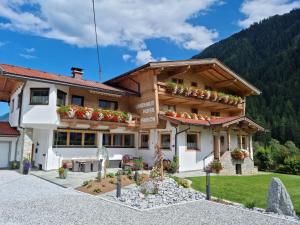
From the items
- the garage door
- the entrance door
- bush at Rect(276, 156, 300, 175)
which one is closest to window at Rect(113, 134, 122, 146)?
the garage door

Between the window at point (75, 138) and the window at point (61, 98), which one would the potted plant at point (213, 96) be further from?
the window at point (61, 98)

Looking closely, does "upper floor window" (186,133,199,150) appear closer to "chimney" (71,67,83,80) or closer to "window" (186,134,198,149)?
"window" (186,134,198,149)

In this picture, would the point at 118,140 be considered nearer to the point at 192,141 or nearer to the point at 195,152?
the point at 192,141

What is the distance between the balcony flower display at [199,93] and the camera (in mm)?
22422

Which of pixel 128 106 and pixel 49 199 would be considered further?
pixel 128 106

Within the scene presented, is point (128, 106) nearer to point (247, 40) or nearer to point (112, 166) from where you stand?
point (112, 166)

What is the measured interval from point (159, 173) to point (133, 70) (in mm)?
11582

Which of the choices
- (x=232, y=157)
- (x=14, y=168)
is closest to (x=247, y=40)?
(x=232, y=157)

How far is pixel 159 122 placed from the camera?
2172 cm

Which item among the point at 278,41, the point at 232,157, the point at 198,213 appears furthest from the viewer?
the point at 278,41

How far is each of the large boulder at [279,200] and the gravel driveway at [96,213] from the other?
731 millimetres

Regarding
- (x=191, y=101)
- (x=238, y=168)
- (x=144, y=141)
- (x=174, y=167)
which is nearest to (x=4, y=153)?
(x=144, y=141)

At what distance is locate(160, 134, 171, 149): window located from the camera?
843 inches

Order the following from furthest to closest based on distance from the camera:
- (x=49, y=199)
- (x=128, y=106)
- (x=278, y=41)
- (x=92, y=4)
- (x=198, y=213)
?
1. (x=278, y=41)
2. (x=128, y=106)
3. (x=92, y=4)
4. (x=49, y=199)
5. (x=198, y=213)
